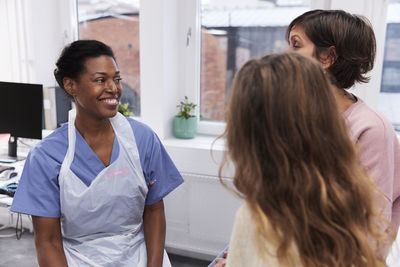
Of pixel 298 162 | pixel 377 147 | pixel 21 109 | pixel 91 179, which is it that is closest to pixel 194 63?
pixel 21 109

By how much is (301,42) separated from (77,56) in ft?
2.43

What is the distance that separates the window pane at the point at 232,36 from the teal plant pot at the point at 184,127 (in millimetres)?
203

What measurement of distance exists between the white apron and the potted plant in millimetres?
936

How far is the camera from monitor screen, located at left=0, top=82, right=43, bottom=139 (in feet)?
6.98

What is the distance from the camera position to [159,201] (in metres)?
1.49

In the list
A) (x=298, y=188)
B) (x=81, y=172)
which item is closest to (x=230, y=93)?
(x=298, y=188)

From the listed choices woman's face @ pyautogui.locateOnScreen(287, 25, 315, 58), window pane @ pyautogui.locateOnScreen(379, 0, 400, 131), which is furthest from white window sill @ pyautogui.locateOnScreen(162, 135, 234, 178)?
woman's face @ pyautogui.locateOnScreen(287, 25, 315, 58)

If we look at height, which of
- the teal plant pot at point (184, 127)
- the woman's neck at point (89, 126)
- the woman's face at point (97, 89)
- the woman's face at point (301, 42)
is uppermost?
the woman's face at point (301, 42)

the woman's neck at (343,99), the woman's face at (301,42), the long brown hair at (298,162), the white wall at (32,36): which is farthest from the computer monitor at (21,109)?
the long brown hair at (298,162)

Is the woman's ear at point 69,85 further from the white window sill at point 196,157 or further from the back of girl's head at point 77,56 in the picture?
the white window sill at point 196,157

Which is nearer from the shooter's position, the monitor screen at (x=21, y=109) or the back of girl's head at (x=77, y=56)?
the back of girl's head at (x=77, y=56)

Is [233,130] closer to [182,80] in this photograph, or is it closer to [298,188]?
[298,188]

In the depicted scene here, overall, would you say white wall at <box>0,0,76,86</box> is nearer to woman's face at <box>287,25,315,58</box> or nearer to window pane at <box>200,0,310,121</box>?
window pane at <box>200,0,310,121</box>

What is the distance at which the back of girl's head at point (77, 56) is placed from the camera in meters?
1.33
